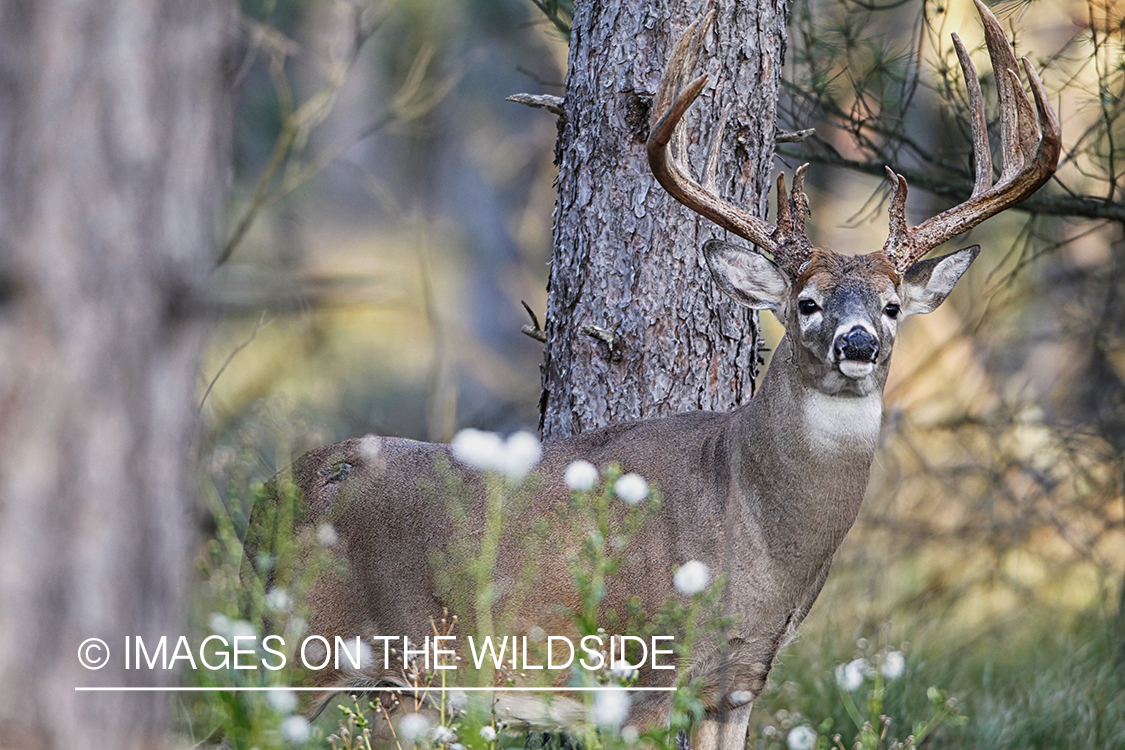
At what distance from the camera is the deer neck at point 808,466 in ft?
13.0

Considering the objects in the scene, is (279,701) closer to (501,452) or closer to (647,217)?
(501,452)

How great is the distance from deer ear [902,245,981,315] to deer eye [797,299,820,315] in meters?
0.45

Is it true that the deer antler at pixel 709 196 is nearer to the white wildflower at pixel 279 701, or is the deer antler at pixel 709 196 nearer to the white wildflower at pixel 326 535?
the white wildflower at pixel 326 535

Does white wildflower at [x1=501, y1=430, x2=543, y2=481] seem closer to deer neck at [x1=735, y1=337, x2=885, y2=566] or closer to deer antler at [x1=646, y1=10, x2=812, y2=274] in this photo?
deer neck at [x1=735, y1=337, x2=885, y2=566]

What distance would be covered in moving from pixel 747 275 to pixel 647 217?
58 centimetres

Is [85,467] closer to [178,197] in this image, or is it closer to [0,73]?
[178,197]

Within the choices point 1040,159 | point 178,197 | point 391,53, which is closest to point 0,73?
point 178,197

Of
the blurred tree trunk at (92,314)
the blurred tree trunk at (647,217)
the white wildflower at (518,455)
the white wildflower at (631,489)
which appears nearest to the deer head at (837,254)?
the blurred tree trunk at (647,217)

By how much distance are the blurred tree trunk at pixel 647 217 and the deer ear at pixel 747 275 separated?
396mm

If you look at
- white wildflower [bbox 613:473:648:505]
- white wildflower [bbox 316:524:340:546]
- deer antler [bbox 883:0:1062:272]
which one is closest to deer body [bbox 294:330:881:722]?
white wildflower [bbox 316:524:340:546]

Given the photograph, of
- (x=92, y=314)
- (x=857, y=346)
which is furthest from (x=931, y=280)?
(x=92, y=314)

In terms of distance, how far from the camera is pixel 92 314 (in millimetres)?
2125

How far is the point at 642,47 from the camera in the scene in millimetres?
4707

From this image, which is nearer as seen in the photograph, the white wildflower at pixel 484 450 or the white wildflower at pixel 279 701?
the white wildflower at pixel 279 701
